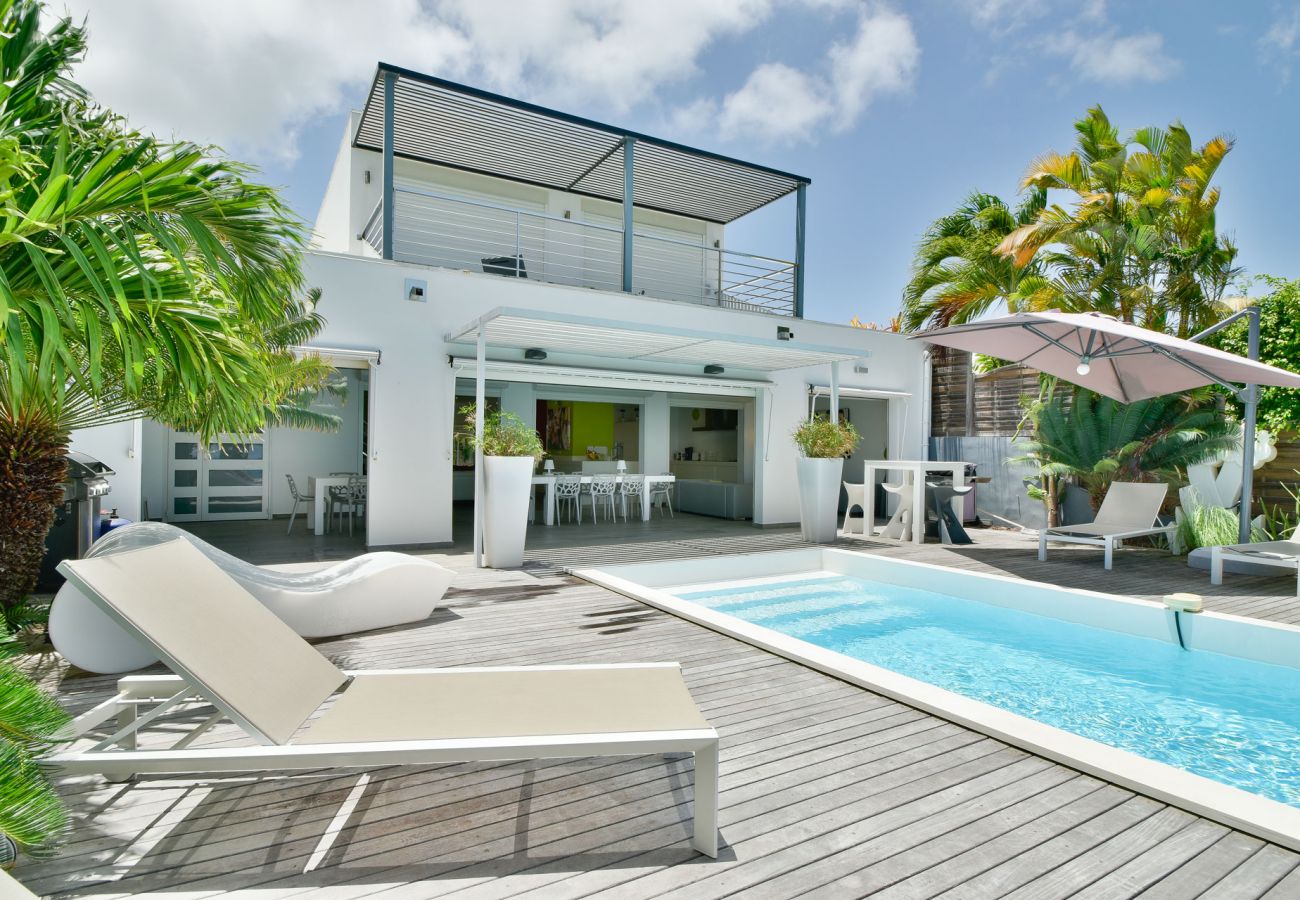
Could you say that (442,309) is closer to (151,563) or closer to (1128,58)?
(151,563)

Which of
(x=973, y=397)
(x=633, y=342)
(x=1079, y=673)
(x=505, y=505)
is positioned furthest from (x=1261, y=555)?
(x=505, y=505)

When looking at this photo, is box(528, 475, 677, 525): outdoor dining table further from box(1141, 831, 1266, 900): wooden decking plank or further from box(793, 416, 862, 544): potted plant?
box(1141, 831, 1266, 900): wooden decking plank

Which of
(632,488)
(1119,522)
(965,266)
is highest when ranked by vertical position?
(965,266)

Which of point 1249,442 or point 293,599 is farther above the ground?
point 1249,442

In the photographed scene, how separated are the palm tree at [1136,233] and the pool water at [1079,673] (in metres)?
5.98

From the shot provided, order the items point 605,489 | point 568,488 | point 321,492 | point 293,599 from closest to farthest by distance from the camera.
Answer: point 293,599 < point 321,492 < point 568,488 < point 605,489

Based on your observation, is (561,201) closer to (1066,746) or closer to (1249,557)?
(1249,557)

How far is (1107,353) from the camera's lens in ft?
24.9

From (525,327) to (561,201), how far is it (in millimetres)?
6141

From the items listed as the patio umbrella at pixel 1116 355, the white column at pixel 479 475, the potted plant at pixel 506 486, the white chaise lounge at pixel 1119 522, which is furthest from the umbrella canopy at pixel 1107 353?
the white column at pixel 479 475

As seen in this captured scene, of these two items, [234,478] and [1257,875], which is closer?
[1257,875]

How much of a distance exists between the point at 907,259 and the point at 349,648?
13.8m

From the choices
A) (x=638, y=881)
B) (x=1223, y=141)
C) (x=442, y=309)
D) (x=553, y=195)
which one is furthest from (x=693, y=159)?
(x=638, y=881)

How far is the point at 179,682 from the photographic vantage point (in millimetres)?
2695
